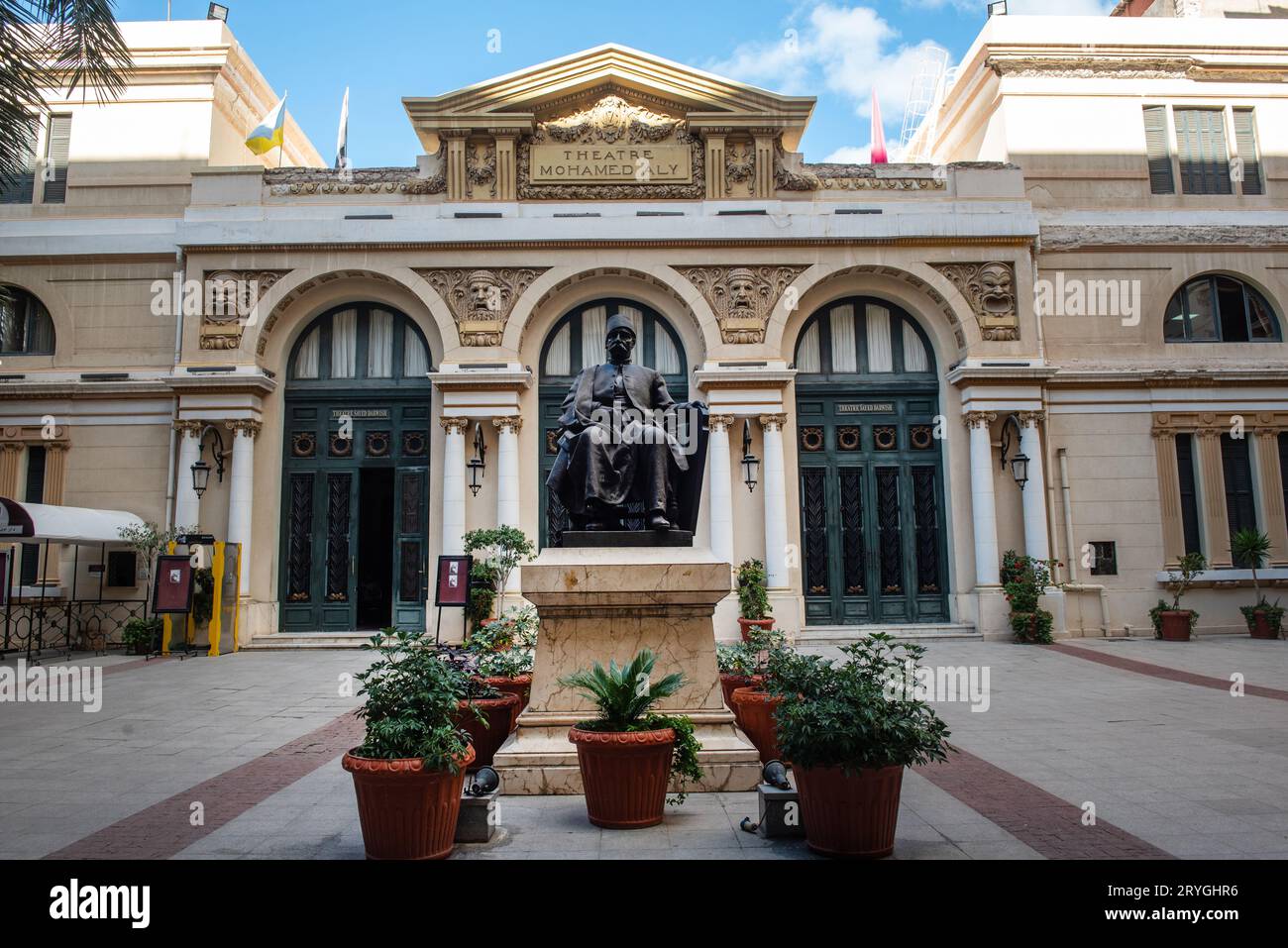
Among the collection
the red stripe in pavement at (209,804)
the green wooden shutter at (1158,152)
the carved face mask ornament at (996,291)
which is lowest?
the red stripe in pavement at (209,804)

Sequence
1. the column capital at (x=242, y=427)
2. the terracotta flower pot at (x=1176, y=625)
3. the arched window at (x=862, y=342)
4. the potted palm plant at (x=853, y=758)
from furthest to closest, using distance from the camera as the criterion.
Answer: the arched window at (x=862, y=342), the column capital at (x=242, y=427), the terracotta flower pot at (x=1176, y=625), the potted palm plant at (x=853, y=758)

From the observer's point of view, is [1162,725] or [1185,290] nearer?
[1162,725]

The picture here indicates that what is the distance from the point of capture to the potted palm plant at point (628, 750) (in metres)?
5.69

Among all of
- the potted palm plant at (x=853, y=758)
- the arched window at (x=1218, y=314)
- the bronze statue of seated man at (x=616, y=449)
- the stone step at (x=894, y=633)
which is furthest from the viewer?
the arched window at (x=1218, y=314)

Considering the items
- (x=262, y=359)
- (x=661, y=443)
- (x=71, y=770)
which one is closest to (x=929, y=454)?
(x=661, y=443)

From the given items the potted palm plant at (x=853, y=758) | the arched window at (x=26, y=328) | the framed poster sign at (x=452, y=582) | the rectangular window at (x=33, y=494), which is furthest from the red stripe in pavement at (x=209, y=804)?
A: the arched window at (x=26, y=328)

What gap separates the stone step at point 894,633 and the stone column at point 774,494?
1.52 metres

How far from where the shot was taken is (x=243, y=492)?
1884 cm

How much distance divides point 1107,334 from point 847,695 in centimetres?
1853

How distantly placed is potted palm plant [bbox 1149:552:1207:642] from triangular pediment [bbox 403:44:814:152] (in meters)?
13.1

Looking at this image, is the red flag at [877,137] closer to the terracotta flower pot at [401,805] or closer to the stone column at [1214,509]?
the stone column at [1214,509]

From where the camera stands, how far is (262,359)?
19641 millimetres

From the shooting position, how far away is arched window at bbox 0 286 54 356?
20094mm
